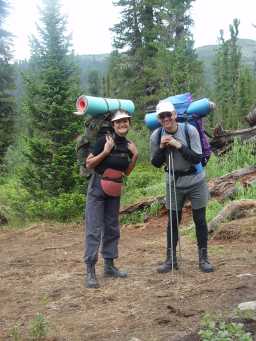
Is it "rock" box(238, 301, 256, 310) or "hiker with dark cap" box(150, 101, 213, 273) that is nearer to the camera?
"rock" box(238, 301, 256, 310)

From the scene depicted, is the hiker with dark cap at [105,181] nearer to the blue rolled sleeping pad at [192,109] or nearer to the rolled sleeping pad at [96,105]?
the rolled sleeping pad at [96,105]

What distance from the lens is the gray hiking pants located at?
5676 millimetres

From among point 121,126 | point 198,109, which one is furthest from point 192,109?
point 121,126

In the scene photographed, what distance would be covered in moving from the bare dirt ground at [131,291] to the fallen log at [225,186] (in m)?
2.13

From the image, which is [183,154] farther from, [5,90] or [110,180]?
[5,90]

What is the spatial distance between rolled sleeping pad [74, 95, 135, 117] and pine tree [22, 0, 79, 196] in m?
6.29

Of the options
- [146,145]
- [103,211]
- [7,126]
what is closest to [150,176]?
[146,145]

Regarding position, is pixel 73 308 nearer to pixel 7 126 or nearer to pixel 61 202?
pixel 61 202

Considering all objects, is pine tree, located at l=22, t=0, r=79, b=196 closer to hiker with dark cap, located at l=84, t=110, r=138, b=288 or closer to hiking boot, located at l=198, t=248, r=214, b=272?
hiker with dark cap, located at l=84, t=110, r=138, b=288

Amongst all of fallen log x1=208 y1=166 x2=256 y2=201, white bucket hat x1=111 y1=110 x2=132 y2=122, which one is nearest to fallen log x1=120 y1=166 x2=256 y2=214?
fallen log x1=208 y1=166 x2=256 y2=201

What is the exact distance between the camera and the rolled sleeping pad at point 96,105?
5.44 meters

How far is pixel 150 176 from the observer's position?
15.2 metres

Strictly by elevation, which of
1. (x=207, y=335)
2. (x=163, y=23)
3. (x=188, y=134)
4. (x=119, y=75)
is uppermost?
(x=163, y=23)

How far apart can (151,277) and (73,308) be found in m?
1.17
